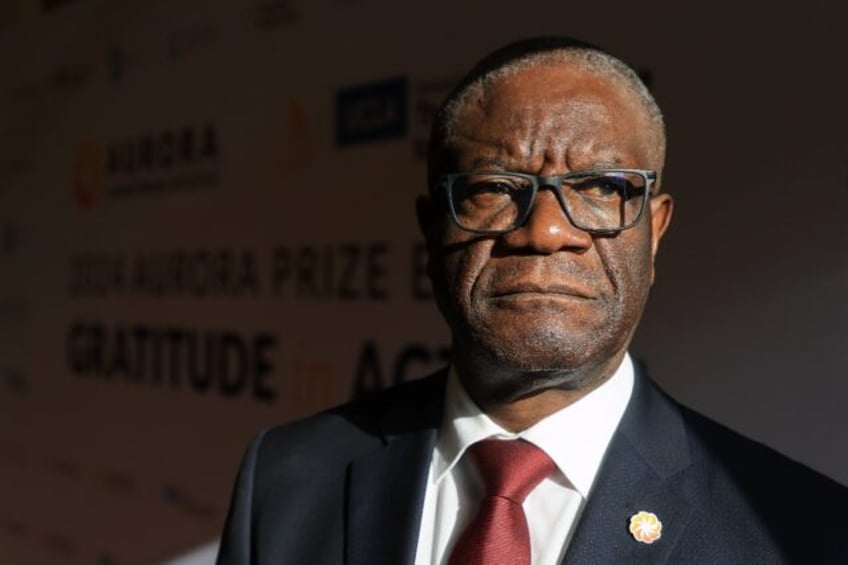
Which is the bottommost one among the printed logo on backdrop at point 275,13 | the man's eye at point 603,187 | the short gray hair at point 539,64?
the man's eye at point 603,187

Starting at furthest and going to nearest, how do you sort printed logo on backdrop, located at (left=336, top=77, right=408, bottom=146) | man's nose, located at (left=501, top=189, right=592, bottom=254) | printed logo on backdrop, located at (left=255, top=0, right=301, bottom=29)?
1. printed logo on backdrop, located at (left=255, top=0, right=301, bottom=29)
2. printed logo on backdrop, located at (left=336, top=77, right=408, bottom=146)
3. man's nose, located at (left=501, top=189, right=592, bottom=254)

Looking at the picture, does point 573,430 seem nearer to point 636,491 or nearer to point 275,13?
point 636,491

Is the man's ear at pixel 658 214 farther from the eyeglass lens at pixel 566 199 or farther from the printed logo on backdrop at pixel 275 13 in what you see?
the printed logo on backdrop at pixel 275 13

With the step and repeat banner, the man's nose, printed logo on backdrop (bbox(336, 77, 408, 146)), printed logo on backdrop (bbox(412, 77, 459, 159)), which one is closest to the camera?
the man's nose

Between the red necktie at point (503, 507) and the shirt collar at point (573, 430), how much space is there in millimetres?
14

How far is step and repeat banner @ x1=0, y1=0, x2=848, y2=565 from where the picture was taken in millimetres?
1557

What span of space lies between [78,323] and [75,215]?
390 millimetres

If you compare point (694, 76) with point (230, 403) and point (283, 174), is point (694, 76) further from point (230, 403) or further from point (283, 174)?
point (230, 403)

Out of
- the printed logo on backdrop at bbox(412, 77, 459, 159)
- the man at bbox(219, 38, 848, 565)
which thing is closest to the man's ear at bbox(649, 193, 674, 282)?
the man at bbox(219, 38, 848, 565)

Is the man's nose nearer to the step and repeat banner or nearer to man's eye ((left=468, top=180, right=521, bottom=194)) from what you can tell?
man's eye ((left=468, top=180, right=521, bottom=194))

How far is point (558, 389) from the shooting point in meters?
1.03

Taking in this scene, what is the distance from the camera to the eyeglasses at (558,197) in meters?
0.96

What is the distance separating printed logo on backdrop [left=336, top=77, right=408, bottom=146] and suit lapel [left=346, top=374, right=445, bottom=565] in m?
1.13

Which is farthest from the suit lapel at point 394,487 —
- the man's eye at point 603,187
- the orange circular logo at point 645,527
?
the man's eye at point 603,187
